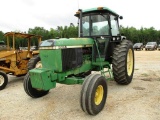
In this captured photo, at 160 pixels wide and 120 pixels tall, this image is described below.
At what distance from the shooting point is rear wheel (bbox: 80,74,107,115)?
425 centimetres

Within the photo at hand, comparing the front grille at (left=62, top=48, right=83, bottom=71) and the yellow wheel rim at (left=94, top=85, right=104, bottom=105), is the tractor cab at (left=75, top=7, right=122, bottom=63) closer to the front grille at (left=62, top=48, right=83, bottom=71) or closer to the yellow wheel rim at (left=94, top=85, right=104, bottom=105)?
the front grille at (left=62, top=48, right=83, bottom=71)

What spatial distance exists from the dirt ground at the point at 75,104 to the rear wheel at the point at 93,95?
0.17 meters

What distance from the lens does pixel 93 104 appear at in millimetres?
4340

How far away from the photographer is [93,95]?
436 centimetres

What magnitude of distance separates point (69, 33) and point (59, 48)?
49.5 meters

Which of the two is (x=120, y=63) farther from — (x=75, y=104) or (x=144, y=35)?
(x=144, y=35)

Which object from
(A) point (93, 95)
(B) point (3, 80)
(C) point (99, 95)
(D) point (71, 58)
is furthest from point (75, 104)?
(B) point (3, 80)

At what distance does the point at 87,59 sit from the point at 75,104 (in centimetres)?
151

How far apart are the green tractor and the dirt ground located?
0.88 ft

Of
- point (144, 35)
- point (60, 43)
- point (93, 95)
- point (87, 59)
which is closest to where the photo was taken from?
point (93, 95)

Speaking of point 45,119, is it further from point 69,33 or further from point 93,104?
point 69,33

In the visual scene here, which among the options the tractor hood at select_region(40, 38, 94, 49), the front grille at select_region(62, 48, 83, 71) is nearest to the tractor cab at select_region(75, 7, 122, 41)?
the tractor hood at select_region(40, 38, 94, 49)

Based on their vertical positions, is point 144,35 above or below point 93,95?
above

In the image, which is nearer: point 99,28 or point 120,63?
point 120,63
